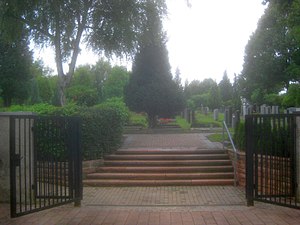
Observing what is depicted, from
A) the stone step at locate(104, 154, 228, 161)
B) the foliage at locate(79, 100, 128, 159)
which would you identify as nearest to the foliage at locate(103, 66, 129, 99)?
the foliage at locate(79, 100, 128, 159)

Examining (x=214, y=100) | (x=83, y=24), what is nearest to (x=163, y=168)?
(x=83, y=24)

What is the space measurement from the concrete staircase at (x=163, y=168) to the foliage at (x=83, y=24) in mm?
5622

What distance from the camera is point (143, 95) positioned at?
26578mm

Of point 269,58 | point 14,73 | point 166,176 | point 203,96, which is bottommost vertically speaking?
point 166,176

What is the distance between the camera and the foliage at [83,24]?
15.3m

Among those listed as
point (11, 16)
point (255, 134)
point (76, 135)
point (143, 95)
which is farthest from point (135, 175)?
point (143, 95)

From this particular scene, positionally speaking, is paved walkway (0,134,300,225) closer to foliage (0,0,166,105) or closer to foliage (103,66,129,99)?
foliage (0,0,166,105)

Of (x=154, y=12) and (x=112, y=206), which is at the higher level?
(x=154, y=12)

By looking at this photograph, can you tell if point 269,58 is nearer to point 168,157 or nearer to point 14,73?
point 14,73

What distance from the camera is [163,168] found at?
11.6m

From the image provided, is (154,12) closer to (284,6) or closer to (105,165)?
(284,6)

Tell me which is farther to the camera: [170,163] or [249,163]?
[170,163]

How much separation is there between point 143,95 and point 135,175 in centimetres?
1557

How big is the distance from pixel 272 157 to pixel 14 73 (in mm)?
44838
